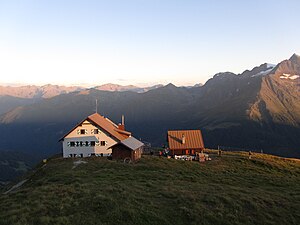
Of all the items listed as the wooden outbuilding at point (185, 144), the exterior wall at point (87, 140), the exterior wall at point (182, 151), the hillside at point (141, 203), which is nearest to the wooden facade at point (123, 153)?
the exterior wall at point (87, 140)

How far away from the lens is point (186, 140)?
68312 millimetres

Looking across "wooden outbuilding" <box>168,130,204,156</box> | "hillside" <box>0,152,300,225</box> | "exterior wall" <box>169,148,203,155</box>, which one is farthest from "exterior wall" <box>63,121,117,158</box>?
"hillside" <box>0,152,300,225</box>

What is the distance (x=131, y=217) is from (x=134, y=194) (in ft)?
19.6

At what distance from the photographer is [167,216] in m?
24.3

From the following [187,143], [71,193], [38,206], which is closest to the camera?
[38,206]

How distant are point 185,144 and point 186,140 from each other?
1.31 meters

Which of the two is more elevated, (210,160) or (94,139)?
(94,139)

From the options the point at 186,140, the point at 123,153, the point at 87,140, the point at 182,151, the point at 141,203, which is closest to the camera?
the point at 141,203

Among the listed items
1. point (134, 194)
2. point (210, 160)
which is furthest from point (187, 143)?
point (134, 194)

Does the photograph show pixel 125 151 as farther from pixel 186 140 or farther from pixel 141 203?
pixel 141 203

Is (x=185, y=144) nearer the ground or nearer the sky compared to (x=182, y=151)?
nearer the sky

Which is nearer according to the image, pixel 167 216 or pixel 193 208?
pixel 167 216

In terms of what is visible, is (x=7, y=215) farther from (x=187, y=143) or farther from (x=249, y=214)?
(x=187, y=143)

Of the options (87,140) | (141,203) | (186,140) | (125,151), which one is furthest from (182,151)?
(141,203)
